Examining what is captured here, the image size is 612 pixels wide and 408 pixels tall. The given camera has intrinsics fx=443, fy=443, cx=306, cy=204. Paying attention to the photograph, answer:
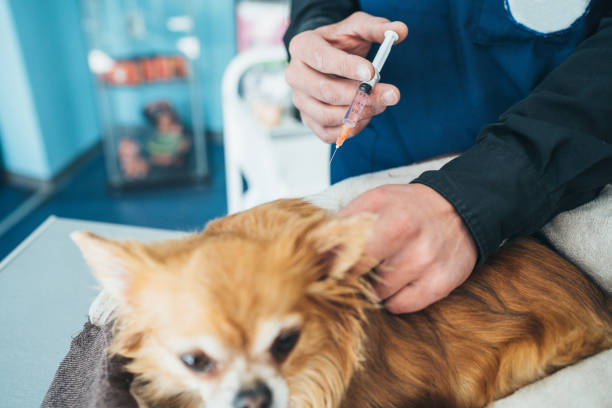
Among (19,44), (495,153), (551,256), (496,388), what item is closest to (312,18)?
(495,153)

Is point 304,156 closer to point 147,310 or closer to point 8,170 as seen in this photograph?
point 147,310


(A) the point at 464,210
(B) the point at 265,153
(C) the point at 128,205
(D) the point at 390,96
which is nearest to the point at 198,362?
(A) the point at 464,210

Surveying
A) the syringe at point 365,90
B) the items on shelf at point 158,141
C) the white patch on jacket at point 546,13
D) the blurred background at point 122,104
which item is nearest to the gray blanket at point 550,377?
the syringe at point 365,90

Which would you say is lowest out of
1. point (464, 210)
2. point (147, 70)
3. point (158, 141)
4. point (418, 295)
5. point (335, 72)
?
point (158, 141)

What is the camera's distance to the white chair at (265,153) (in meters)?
1.62

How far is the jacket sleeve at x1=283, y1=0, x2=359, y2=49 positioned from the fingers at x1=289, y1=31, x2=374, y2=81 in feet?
0.61

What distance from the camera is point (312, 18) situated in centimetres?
100

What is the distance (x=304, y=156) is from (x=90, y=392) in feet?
4.56

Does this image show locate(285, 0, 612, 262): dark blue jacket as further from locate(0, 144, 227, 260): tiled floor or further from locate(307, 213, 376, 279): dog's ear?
locate(0, 144, 227, 260): tiled floor

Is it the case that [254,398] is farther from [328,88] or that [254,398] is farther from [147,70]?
[147,70]

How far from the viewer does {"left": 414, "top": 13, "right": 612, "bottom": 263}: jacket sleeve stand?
0.58 m

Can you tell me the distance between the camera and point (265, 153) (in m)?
1.65

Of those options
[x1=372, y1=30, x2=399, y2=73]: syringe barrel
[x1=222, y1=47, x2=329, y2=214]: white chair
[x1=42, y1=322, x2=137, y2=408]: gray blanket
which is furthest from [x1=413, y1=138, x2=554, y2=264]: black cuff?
[x1=222, y1=47, x2=329, y2=214]: white chair

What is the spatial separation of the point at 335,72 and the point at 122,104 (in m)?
3.39
